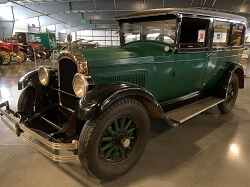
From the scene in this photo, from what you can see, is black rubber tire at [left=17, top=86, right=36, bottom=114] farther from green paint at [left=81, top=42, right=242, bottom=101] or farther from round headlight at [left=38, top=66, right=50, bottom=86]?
green paint at [left=81, top=42, right=242, bottom=101]

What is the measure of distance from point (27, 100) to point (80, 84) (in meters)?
1.13

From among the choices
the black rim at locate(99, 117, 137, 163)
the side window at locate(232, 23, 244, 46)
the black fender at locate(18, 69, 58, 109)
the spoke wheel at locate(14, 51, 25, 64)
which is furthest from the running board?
the spoke wheel at locate(14, 51, 25, 64)

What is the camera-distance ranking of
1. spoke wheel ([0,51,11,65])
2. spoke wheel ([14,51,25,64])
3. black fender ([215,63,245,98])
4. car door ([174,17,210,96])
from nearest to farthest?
car door ([174,17,210,96]), black fender ([215,63,245,98]), spoke wheel ([0,51,11,65]), spoke wheel ([14,51,25,64])

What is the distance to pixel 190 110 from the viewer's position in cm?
296

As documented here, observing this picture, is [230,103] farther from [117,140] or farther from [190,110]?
[117,140]

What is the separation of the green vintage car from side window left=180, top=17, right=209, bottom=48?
14 mm

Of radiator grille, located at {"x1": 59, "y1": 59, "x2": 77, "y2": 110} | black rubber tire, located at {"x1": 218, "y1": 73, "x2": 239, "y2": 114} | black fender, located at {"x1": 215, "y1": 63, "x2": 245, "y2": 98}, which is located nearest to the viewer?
radiator grille, located at {"x1": 59, "y1": 59, "x2": 77, "y2": 110}

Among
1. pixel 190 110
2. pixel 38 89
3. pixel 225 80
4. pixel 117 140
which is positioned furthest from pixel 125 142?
pixel 225 80

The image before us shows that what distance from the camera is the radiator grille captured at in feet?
7.73

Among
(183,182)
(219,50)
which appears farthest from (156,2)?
(183,182)

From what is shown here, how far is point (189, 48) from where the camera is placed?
9.27 ft

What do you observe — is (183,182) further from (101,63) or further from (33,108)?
(33,108)

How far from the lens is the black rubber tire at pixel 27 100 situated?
2742 mm

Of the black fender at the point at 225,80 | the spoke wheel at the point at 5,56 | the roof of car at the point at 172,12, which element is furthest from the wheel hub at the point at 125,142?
the spoke wheel at the point at 5,56
